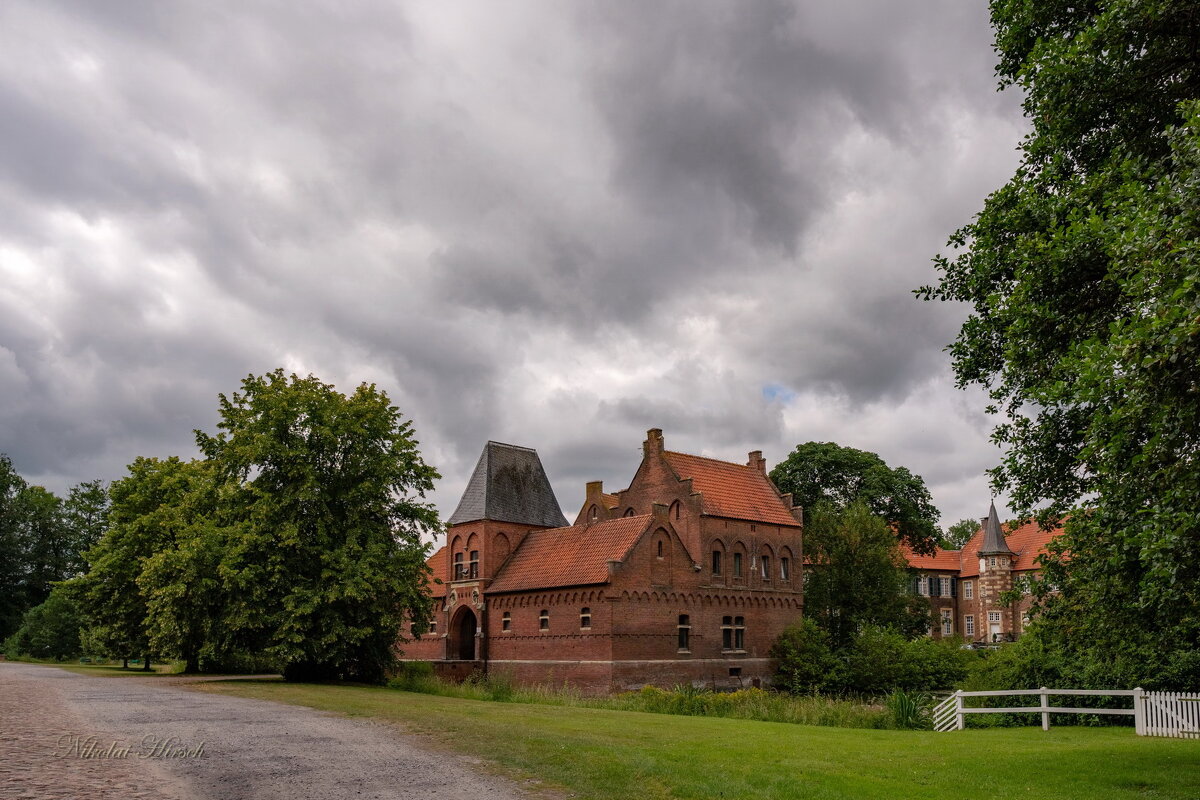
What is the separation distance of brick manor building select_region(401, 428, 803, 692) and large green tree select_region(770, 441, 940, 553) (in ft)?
39.8

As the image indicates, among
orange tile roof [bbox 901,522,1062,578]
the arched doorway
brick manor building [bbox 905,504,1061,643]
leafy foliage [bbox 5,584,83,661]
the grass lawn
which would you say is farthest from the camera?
leafy foliage [bbox 5,584,83,661]

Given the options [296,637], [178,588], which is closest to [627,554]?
[296,637]

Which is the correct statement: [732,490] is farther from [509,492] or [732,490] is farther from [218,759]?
[218,759]

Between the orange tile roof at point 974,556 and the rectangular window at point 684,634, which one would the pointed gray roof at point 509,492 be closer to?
the rectangular window at point 684,634

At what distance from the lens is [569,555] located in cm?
4338

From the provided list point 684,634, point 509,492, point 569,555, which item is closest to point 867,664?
point 684,634

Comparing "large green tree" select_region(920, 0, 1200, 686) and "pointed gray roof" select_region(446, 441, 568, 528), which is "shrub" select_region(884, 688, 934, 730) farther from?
"pointed gray roof" select_region(446, 441, 568, 528)

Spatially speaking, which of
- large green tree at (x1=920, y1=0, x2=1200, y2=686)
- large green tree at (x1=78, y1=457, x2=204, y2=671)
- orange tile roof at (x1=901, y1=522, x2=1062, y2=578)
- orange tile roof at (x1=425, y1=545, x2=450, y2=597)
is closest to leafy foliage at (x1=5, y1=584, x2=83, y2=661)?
large green tree at (x1=78, y1=457, x2=204, y2=671)

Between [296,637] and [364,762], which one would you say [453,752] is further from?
[296,637]

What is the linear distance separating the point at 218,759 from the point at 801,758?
29.2ft

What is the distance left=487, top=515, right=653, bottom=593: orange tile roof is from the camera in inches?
1603

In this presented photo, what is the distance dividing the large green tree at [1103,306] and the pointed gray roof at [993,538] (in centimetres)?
5552

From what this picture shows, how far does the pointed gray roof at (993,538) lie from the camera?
2736 inches

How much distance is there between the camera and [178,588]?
3344cm
